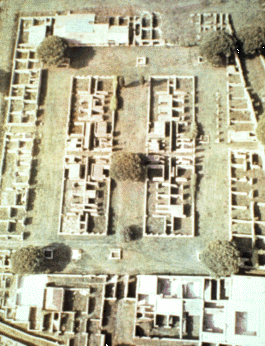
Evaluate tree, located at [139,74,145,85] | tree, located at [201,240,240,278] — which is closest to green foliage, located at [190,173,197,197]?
tree, located at [201,240,240,278]

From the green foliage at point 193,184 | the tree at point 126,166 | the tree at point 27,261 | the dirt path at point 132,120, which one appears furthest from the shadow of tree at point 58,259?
the green foliage at point 193,184

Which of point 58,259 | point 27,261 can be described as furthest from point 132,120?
point 27,261

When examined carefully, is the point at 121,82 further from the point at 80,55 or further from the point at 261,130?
the point at 261,130

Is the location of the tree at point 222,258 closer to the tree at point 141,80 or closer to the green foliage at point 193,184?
the green foliage at point 193,184

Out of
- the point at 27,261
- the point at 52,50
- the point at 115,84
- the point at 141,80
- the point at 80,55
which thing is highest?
the point at 80,55

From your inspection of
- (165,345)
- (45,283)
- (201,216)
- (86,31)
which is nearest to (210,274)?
(201,216)

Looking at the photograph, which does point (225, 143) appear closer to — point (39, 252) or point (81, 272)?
point (81, 272)
